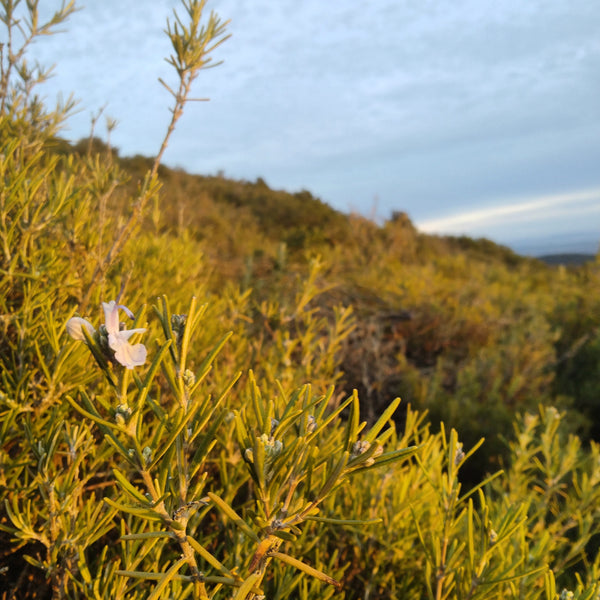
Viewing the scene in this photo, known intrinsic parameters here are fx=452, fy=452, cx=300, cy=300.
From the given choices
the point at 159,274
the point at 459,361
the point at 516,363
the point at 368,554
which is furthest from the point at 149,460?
the point at 459,361

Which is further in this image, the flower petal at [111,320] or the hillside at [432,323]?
the hillside at [432,323]

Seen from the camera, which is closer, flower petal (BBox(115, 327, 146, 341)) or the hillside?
flower petal (BBox(115, 327, 146, 341))

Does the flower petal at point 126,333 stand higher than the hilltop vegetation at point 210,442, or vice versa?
the flower petal at point 126,333

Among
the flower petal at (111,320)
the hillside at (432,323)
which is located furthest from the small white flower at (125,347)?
the hillside at (432,323)

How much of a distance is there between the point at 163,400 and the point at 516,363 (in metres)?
3.67

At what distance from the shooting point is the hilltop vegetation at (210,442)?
0.62 metres

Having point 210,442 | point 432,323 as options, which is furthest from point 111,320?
point 432,323

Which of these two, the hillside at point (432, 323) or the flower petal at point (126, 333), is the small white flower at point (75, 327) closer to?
the flower petal at point (126, 333)

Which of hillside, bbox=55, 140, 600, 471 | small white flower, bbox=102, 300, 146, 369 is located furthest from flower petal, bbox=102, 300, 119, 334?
hillside, bbox=55, 140, 600, 471

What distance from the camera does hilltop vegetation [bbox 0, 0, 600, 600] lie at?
0.62 metres

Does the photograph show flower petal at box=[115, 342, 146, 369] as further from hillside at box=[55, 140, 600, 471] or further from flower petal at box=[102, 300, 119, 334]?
hillside at box=[55, 140, 600, 471]

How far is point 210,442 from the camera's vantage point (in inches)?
25.0

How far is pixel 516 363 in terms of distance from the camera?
4258 mm

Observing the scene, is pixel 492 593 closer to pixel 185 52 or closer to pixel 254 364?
pixel 254 364
